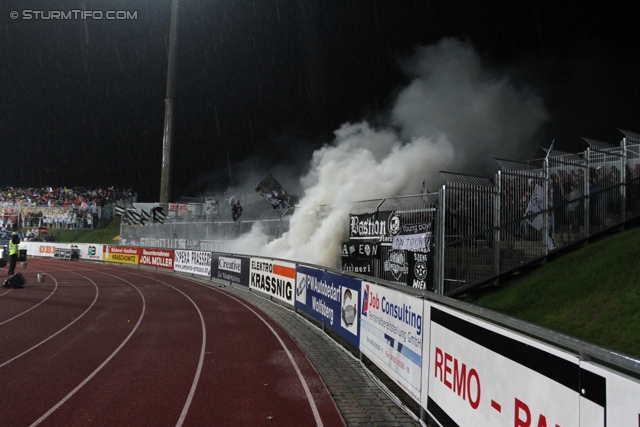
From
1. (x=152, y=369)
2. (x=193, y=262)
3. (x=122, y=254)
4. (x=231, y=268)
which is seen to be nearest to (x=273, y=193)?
(x=193, y=262)

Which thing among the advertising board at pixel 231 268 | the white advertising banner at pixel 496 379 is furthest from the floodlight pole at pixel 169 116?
the white advertising banner at pixel 496 379

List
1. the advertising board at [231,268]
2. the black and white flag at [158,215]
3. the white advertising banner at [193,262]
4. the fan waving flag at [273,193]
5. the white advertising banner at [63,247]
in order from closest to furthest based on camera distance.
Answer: the advertising board at [231,268] → the white advertising banner at [193,262] → the fan waving flag at [273,193] → the black and white flag at [158,215] → the white advertising banner at [63,247]

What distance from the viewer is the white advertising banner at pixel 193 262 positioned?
2377 cm

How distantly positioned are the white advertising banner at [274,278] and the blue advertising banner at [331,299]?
813mm

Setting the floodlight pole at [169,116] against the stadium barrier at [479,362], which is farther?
the floodlight pole at [169,116]

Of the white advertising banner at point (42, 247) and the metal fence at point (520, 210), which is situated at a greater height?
the metal fence at point (520, 210)

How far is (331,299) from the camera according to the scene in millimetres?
9703

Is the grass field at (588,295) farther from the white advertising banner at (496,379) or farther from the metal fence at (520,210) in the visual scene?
the white advertising banner at (496,379)

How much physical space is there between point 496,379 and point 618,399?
1237 mm

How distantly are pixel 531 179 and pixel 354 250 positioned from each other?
553 centimetres

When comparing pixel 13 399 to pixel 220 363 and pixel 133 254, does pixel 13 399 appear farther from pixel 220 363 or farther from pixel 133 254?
pixel 133 254

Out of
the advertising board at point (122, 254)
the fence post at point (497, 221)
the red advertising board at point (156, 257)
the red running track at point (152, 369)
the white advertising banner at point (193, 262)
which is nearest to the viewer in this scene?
the red running track at point (152, 369)

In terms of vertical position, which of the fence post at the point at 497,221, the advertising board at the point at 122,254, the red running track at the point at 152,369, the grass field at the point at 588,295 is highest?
the fence post at the point at 497,221

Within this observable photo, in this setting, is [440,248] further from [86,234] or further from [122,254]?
[86,234]
